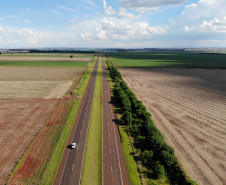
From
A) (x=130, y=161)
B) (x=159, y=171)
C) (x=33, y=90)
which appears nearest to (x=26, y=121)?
(x=130, y=161)

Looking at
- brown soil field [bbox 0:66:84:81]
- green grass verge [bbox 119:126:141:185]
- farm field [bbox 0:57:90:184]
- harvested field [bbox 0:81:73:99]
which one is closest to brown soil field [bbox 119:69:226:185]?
green grass verge [bbox 119:126:141:185]

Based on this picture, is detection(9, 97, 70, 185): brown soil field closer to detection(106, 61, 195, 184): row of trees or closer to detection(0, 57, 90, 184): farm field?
detection(0, 57, 90, 184): farm field

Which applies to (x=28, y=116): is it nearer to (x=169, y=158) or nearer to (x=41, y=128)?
(x=41, y=128)

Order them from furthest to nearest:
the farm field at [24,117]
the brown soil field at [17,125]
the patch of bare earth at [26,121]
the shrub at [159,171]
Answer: the farm field at [24,117]
the brown soil field at [17,125]
the patch of bare earth at [26,121]
the shrub at [159,171]

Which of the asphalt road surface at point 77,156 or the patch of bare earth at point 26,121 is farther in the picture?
the patch of bare earth at point 26,121

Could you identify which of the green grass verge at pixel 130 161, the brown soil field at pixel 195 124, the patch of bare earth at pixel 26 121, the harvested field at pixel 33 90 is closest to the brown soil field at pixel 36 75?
the harvested field at pixel 33 90

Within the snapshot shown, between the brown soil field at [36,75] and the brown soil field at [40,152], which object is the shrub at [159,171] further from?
the brown soil field at [36,75]
